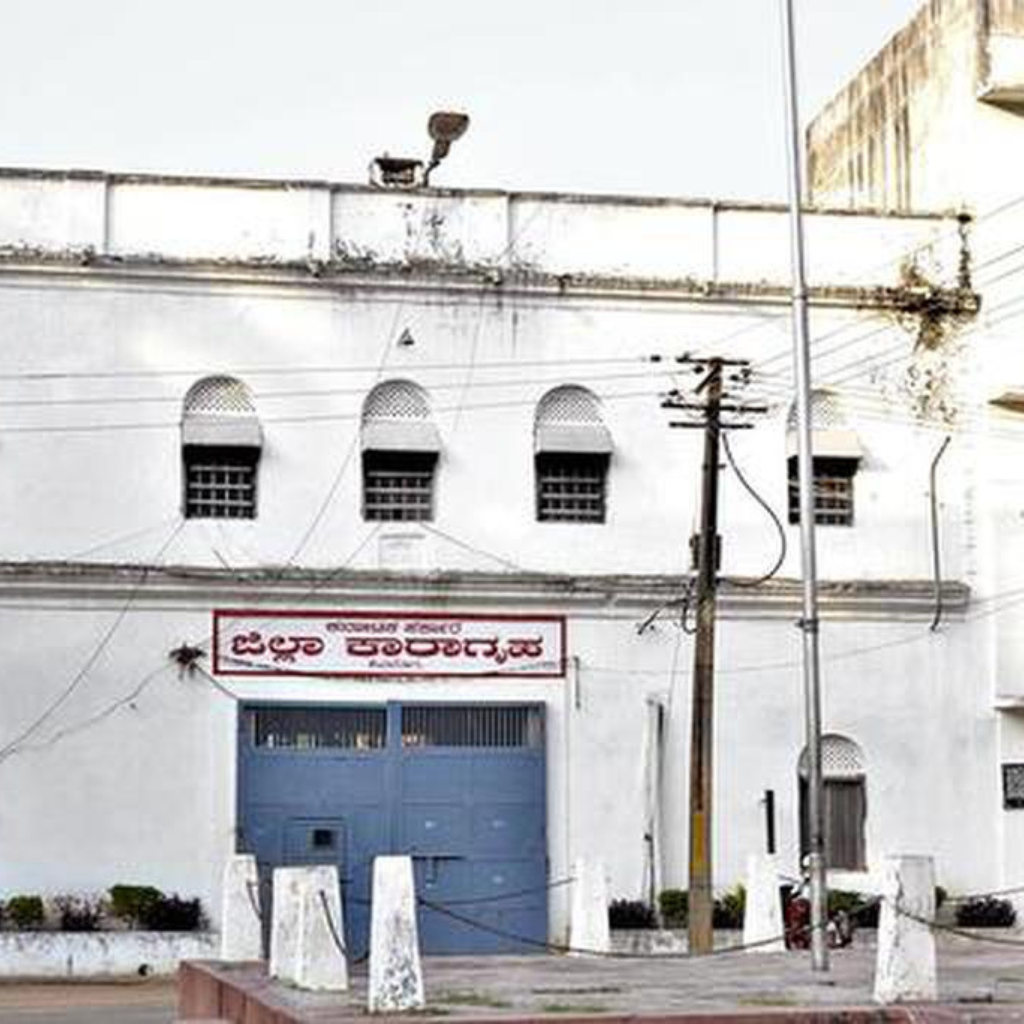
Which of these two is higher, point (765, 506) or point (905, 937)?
point (765, 506)

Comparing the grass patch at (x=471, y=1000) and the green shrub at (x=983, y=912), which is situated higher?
the green shrub at (x=983, y=912)

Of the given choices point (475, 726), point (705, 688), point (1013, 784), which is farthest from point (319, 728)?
point (1013, 784)

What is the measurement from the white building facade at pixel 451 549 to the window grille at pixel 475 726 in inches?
1.6

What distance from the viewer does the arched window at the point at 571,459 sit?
29.3 meters

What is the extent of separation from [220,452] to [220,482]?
38 cm

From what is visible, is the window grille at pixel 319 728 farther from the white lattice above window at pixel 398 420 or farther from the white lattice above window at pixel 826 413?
the white lattice above window at pixel 826 413

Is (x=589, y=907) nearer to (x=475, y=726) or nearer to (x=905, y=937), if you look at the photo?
(x=905, y=937)

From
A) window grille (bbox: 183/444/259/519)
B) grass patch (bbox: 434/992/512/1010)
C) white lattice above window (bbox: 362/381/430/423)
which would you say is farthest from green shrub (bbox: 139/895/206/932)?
grass patch (bbox: 434/992/512/1010)

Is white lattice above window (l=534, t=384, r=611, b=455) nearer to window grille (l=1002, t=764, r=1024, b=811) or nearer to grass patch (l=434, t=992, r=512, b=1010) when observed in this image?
window grille (l=1002, t=764, r=1024, b=811)

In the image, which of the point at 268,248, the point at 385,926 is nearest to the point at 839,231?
the point at 268,248

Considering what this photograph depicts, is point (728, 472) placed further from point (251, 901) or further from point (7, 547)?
point (251, 901)

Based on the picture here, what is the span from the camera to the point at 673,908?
92.3ft

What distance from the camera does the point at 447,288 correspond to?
29.3 meters

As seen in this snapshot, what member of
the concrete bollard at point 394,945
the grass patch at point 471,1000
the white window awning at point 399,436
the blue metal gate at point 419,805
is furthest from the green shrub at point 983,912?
the concrete bollard at point 394,945
